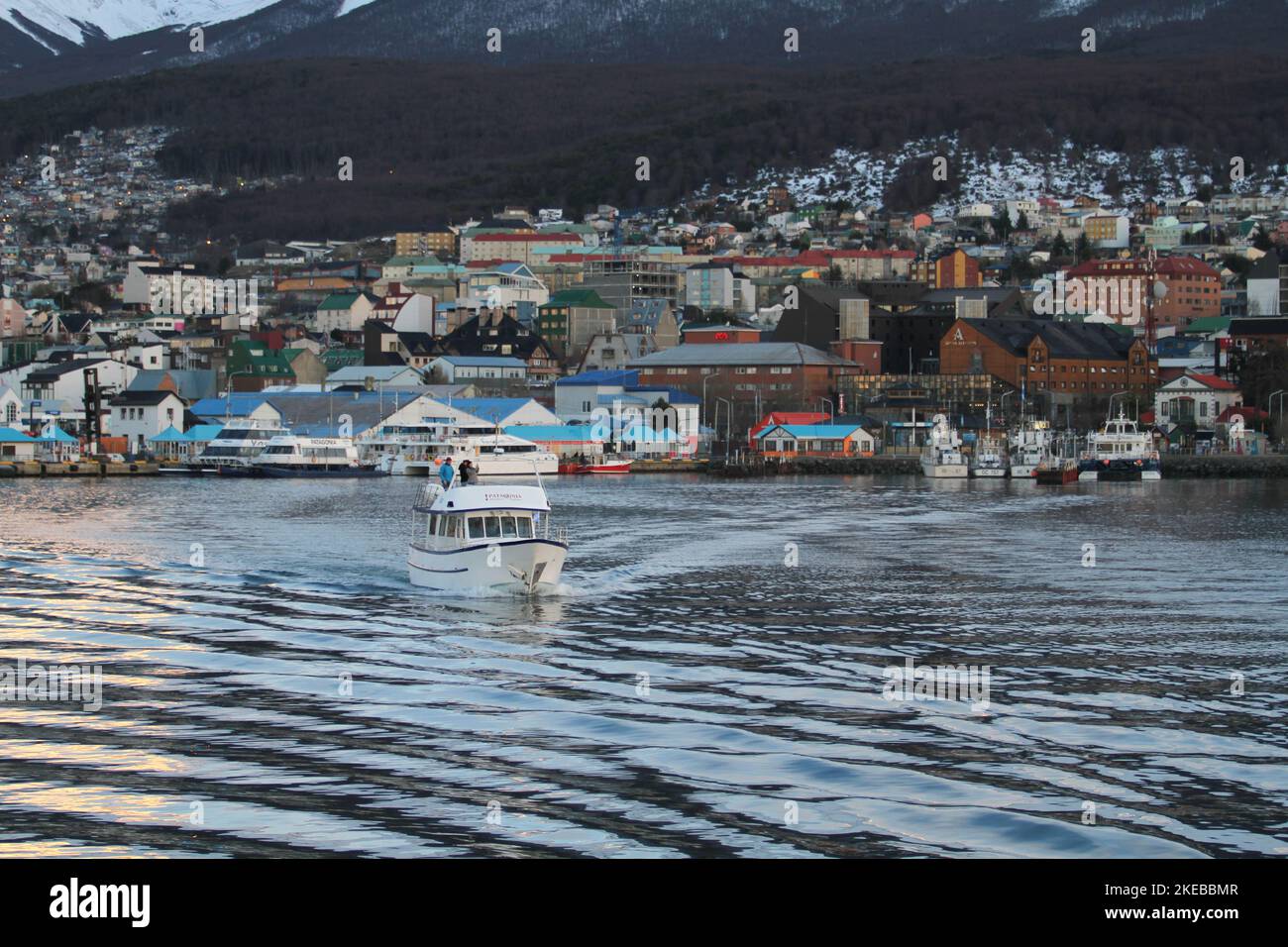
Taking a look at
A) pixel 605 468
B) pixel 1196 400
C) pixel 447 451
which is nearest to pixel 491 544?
pixel 605 468

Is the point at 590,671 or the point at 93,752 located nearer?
the point at 93,752

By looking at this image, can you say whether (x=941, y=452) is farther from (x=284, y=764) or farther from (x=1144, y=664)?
(x=284, y=764)

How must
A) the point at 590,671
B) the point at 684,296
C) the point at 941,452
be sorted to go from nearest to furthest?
the point at 590,671
the point at 941,452
the point at 684,296

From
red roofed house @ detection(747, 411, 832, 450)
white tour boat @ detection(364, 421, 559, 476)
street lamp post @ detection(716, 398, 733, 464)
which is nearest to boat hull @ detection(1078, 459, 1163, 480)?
red roofed house @ detection(747, 411, 832, 450)

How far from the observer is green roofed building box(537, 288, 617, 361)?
15650 centimetres

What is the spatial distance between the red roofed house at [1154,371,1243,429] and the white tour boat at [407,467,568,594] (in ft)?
284

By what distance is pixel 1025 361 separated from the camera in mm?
125938

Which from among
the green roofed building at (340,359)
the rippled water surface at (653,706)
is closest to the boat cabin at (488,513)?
the rippled water surface at (653,706)

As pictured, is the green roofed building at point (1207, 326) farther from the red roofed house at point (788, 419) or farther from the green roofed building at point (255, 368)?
the green roofed building at point (255, 368)

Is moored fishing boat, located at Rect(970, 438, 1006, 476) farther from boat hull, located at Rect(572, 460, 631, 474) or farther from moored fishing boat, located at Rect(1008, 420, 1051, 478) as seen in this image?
boat hull, located at Rect(572, 460, 631, 474)

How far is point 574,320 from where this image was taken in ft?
514

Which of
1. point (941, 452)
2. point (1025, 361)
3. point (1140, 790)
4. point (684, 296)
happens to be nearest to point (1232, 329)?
point (1025, 361)

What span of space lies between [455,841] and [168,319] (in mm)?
150008

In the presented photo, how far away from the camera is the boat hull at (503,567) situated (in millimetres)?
31609
